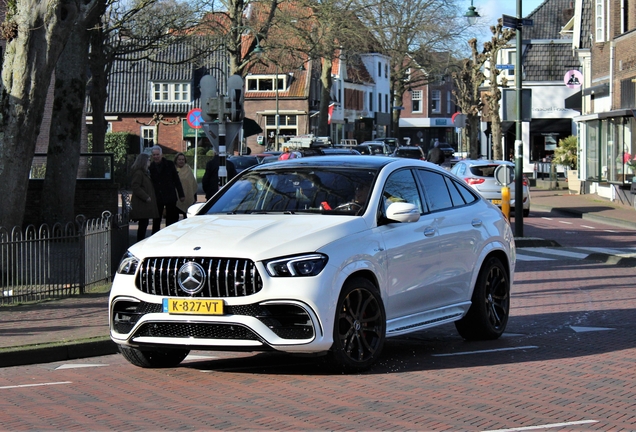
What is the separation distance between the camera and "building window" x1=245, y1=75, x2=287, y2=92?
8100cm

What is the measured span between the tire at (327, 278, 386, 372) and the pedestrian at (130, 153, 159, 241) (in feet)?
32.9

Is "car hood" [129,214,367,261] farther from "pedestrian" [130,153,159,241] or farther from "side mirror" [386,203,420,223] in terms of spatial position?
"pedestrian" [130,153,159,241]

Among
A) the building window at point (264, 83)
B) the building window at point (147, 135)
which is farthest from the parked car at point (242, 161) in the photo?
the building window at point (264, 83)

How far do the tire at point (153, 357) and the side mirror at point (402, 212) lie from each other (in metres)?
1.98

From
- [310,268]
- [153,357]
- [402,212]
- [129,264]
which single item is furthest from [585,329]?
[129,264]

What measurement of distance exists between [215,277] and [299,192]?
1.48 meters

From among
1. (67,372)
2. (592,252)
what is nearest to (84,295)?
(67,372)

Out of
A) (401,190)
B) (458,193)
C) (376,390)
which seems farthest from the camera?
(458,193)

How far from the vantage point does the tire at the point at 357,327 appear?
25.2ft

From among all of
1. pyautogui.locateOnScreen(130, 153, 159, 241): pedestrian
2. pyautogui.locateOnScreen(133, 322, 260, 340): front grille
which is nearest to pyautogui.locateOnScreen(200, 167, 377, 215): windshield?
pyautogui.locateOnScreen(133, 322, 260, 340): front grille

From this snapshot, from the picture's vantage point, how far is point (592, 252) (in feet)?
63.9

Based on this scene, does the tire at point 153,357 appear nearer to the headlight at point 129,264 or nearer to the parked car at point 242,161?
the headlight at point 129,264

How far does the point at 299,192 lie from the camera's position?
28.3 ft

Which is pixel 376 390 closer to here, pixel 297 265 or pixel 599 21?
pixel 297 265
